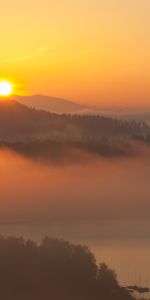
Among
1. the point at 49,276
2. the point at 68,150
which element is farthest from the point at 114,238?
the point at 49,276

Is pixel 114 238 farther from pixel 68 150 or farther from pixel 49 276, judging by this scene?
pixel 49 276

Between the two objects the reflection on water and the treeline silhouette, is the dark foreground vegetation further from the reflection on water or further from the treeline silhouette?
the treeline silhouette

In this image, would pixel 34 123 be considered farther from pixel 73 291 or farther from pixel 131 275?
pixel 73 291

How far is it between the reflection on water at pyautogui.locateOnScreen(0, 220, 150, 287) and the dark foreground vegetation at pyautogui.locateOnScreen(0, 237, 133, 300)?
130cm

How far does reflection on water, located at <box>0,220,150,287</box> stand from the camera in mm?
14241

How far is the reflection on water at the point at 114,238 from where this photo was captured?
14241 mm

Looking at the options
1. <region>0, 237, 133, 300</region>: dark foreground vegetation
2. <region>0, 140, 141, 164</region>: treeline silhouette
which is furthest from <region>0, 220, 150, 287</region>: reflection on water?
<region>0, 140, 141, 164</region>: treeline silhouette

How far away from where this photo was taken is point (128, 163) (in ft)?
105

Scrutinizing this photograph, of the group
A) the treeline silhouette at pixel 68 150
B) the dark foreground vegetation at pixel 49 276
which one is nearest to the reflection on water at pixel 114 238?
the dark foreground vegetation at pixel 49 276

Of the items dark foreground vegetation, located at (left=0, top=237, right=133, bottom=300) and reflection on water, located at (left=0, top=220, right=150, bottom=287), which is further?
reflection on water, located at (left=0, top=220, right=150, bottom=287)

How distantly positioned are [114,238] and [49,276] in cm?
968

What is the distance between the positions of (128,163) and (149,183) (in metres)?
2.24

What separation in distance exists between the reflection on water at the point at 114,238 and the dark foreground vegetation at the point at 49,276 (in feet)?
4.26

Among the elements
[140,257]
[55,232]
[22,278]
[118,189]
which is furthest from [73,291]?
[118,189]
